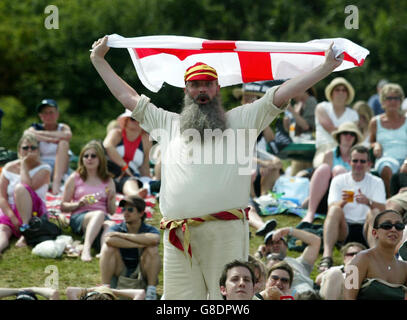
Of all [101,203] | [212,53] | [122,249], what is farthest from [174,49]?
[101,203]

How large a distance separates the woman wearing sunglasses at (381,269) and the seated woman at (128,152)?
11.5 feet

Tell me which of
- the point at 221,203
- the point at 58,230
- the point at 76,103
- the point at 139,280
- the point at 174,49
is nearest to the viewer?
the point at 221,203

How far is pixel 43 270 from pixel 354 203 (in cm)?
307

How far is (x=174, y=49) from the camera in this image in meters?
6.58

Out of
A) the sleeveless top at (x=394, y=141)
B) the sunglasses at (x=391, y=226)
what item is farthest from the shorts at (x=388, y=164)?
the sunglasses at (x=391, y=226)

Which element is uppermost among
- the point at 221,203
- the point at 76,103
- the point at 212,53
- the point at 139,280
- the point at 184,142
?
the point at 76,103

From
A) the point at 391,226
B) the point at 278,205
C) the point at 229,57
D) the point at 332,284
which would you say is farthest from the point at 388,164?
the point at 229,57

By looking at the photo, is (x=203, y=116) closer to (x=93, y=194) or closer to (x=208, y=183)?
(x=208, y=183)

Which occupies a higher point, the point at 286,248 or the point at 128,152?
the point at 128,152

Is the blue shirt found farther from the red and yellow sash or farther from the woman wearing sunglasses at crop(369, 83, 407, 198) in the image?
the woman wearing sunglasses at crop(369, 83, 407, 198)

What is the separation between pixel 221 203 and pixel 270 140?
5.16 metres

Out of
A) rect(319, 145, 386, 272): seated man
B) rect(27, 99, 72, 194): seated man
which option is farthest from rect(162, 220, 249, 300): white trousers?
rect(27, 99, 72, 194): seated man

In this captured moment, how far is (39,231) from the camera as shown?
29.1ft

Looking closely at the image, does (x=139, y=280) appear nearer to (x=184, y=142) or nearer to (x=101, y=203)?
(x=101, y=203)
